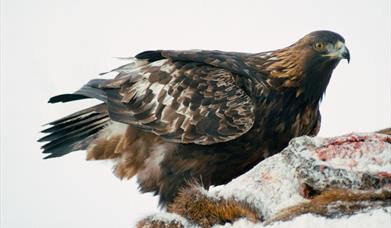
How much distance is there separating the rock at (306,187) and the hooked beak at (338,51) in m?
2.28

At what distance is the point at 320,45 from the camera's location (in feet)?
33.0

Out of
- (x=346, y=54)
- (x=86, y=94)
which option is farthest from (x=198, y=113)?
(x=346, y=54)

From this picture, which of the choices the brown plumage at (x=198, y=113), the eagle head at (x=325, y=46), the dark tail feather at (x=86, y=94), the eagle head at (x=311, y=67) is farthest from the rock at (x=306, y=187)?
the dark tail feather at (x=86, y=94)

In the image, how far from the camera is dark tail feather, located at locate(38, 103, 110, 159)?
1063 cm

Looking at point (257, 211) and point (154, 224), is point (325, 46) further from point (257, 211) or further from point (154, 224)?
point (154, 224)

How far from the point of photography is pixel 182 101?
33.1ft

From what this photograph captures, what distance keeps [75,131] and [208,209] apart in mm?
3601

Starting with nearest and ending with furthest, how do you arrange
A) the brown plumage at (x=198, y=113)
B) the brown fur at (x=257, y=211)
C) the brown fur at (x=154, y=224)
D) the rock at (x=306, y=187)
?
the brown fur at (x=257, y=211) → the rock at (x=306, y=187) → the brown fur at (x=154, y=224) → the brown plumage at (x=198, y=113)

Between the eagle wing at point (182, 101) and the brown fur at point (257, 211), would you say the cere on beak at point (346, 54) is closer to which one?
the eagle wing at point (182, 101)

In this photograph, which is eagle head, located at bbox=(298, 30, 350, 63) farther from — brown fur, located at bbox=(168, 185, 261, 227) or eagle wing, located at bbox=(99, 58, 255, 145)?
brown fur, located at bbox=(168, 185, 261, 227)

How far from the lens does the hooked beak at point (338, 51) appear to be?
9750mm

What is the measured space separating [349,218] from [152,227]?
2281mm

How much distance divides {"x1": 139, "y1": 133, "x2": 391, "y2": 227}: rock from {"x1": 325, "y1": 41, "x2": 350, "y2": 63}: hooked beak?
7.49ft

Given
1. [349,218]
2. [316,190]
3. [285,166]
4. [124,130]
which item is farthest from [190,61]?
[349,218]
